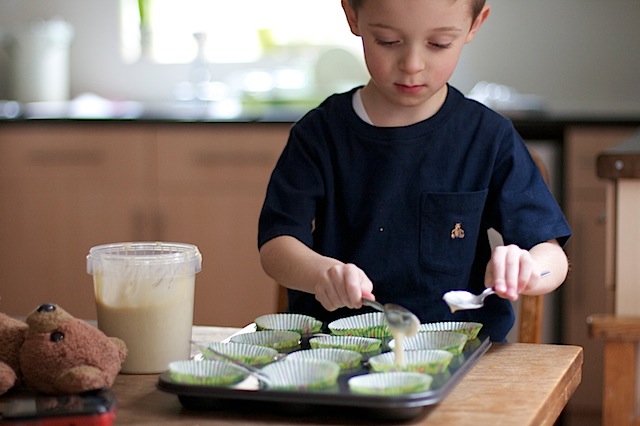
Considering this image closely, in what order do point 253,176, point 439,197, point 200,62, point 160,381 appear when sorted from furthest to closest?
point 200,62 → point 253,176 → point 439,197 → point 160,381

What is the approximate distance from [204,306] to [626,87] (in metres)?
1.65

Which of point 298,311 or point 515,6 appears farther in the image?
point 515,6

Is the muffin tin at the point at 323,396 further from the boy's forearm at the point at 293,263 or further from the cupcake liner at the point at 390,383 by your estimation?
the boy's forearm at the point at 293,263

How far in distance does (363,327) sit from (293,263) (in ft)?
0.67

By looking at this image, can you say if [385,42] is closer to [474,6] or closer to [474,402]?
[474,6]

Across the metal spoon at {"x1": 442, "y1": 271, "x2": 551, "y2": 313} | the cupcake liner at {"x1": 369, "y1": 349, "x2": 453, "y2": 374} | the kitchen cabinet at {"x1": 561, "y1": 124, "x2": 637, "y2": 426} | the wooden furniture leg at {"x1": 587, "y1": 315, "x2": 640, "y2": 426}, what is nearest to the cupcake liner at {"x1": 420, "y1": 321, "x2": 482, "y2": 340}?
the metal spoon at {"x1": 442, "y1": 271, "x2": 551, "y2": 313}

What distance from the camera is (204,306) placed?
328cm

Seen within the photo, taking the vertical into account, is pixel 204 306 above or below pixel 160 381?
below

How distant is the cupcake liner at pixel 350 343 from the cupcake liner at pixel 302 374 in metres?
0.09

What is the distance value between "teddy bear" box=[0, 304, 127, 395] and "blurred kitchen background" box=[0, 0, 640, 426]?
2.26 meters

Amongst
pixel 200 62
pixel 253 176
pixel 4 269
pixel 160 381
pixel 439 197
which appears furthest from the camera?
pixel 200 62

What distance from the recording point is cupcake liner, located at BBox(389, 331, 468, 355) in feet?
3.25

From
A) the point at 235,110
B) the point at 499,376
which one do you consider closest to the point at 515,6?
the point at 235,110

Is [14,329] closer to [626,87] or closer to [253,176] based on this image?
[253,176]
